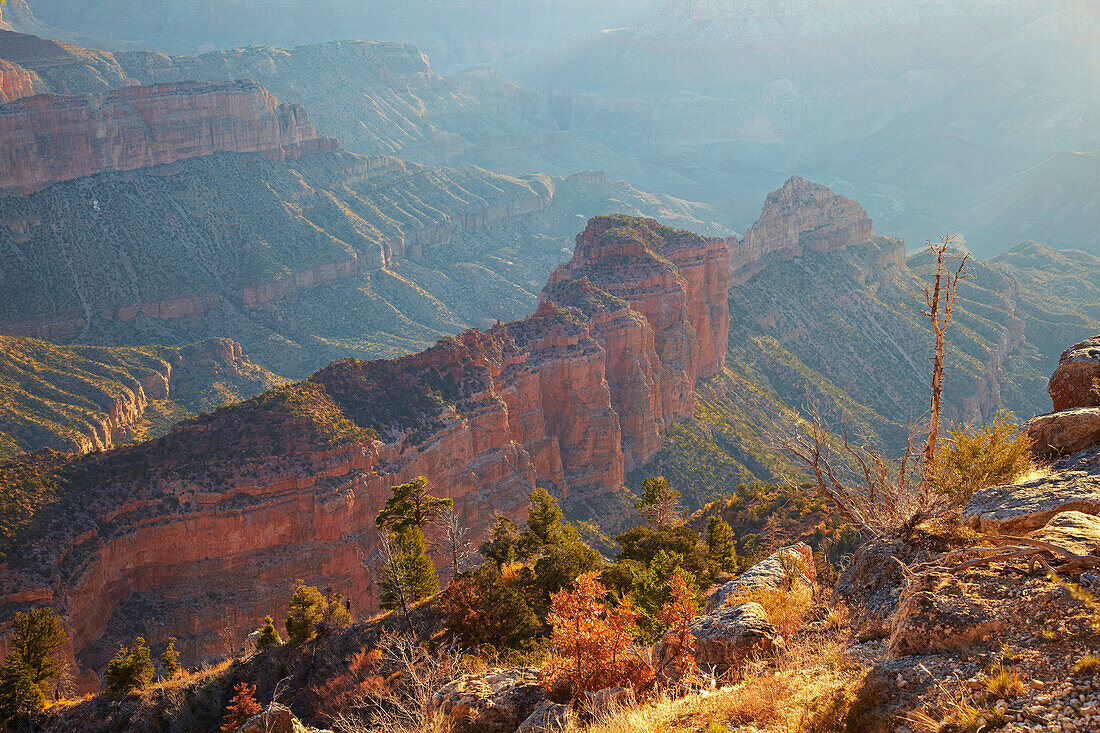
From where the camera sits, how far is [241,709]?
2733 centimetres

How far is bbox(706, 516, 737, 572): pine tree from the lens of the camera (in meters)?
35.5

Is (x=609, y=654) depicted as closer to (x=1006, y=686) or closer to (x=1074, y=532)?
(x=1006, y=686)

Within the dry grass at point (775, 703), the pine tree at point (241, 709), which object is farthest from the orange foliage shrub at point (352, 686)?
the dry grass at point (775, 703)

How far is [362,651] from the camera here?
30.1m

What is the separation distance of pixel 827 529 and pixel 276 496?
33.0m

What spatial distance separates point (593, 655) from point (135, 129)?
148501 mm

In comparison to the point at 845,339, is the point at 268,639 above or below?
below

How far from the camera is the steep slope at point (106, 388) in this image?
2884 inches

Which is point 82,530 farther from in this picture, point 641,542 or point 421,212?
point 421,212

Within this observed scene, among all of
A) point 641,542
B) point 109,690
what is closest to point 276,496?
point 109,690

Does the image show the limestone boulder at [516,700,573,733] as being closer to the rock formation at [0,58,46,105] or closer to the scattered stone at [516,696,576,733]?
the scattered stone at [516,696,576,733]

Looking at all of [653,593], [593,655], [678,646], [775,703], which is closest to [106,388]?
[653,593]

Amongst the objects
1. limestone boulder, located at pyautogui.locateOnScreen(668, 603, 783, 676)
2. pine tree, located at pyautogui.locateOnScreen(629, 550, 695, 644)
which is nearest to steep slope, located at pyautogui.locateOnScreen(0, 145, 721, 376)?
pine tree, located at pyautogui.locateOnScreen(629, 550, 695, 644)

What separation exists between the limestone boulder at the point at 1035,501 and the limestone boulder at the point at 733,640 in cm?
425
